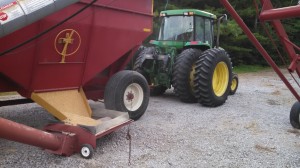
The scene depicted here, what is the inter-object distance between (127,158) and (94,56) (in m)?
1.62

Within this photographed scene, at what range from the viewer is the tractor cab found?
786 cm

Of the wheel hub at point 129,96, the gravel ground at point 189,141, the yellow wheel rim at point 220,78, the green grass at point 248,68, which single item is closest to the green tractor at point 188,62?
the yellow wheel rim at point 220,78

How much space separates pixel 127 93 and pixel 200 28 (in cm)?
341

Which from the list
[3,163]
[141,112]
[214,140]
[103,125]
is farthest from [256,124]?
[3,163]

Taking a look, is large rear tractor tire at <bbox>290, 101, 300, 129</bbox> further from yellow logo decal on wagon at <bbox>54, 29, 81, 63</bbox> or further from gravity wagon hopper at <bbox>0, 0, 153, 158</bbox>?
yellow logo decal on wagon at <bbox>54, 29, 81, 63</bbox>

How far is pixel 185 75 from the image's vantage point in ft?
23.1

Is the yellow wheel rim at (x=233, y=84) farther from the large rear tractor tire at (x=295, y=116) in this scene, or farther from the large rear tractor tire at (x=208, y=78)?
the large rear tractor tire at (x=295, y=116)

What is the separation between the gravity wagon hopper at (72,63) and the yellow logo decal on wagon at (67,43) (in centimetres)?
1

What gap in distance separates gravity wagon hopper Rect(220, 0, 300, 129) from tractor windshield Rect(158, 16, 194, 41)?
2719 millimetres

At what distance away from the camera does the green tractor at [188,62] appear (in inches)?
272

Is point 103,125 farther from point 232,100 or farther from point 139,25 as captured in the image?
point 232,100

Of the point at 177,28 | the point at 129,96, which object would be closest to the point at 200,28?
the point at 177,28

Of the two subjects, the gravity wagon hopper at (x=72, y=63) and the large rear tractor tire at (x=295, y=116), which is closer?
the gravity wagon hopper at (x=72, y=63)

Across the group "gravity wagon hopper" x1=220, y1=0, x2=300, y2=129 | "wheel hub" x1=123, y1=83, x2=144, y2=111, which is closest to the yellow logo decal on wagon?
"wheel hub" x1=123, y1=83, x2=144, y2=111
